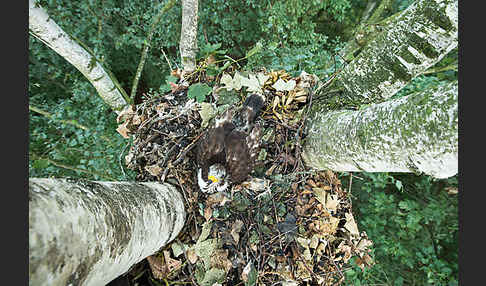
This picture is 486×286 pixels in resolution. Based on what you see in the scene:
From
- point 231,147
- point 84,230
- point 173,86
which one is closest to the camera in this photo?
point 84,230

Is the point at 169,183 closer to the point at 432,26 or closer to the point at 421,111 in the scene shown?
the point at 421,111

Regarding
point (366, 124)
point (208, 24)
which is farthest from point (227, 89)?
point (208, 24)

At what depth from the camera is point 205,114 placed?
2.02m

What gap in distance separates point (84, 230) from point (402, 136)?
1108mm

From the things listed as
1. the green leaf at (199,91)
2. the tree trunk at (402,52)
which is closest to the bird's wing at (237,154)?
the green leaf at (199,91)

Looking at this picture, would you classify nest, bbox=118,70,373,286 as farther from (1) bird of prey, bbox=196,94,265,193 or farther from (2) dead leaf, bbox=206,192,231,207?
(1) bird of prey, bbox=196,94,265,193

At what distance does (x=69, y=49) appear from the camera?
2.54 metres

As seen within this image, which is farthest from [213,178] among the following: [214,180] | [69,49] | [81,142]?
[69,49]

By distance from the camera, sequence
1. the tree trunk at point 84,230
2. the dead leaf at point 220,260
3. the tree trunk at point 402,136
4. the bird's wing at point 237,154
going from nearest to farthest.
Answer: the tree trunk at point 84,230 → the tree trunk at point 402,136 → the bird's wing at point 237,154 → the dead leaf at point 220,260

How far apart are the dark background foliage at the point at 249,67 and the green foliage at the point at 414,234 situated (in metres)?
0.01

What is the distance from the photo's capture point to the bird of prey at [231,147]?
5.64 ft

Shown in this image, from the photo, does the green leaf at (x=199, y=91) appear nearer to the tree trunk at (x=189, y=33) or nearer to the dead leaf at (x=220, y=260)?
the tree trunk at (x=189, y=33)

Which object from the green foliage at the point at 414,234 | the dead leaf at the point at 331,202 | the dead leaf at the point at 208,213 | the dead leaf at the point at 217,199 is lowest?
the green foliage at the point at 414,234

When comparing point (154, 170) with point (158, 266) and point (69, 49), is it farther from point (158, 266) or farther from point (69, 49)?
point (69, 49)
